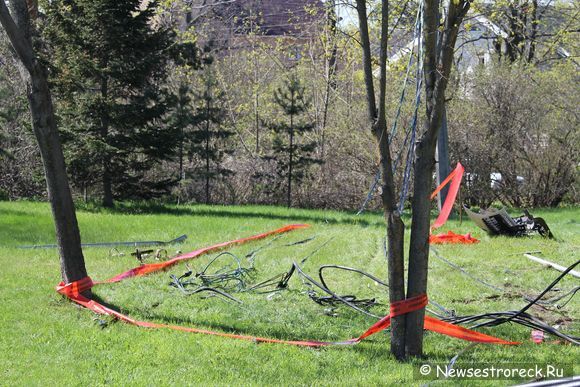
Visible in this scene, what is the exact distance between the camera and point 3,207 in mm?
14977

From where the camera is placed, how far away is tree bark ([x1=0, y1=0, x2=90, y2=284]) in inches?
258

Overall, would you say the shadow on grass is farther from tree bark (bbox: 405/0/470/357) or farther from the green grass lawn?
tree bark (bbox: 405/0/470/357)

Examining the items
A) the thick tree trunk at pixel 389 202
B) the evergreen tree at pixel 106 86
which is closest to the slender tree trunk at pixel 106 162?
the evergreen tree at pixel 106 86

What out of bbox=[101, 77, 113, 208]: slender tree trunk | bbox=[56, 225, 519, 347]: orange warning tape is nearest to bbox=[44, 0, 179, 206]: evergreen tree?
bbox=[101, 77, 113, 208]: slender tree trunk

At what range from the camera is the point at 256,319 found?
6211 millimetres

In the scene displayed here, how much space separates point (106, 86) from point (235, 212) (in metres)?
4.76

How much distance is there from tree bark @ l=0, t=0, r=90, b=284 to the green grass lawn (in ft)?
1.69

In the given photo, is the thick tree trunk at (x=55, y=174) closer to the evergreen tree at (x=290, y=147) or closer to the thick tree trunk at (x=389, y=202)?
the thick tree trunk at (x=389, y=202)

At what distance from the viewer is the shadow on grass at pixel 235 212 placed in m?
14.4

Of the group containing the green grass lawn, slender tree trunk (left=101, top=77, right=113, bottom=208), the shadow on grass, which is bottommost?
the shadow on grass

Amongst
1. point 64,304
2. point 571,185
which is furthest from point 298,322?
point 571,185
